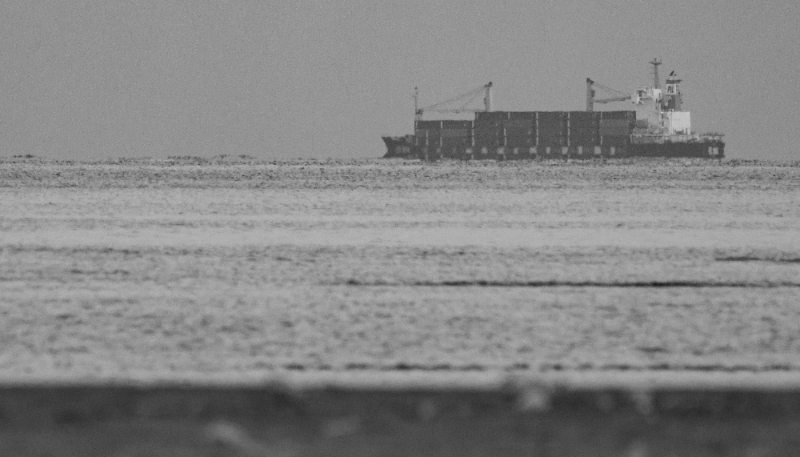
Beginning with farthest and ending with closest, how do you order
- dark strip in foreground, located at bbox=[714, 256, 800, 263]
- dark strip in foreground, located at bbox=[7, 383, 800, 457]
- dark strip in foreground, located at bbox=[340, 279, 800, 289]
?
dark strip in foreground, located at bbox=[714, 256, 800, 263] < dark strip in foreground, located at bbox=[340, 279, 800, 289] < dark strip in foreground, located at bbox=[7, 383, 800, 457]

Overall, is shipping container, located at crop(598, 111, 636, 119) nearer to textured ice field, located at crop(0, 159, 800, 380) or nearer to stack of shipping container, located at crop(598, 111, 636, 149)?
stack of shipping container, located at crop(598, 111, 636, 149)

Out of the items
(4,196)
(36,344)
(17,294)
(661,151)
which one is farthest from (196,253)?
(661,151)

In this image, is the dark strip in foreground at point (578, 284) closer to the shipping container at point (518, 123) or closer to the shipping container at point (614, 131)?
the shipping container at point (518, 123)

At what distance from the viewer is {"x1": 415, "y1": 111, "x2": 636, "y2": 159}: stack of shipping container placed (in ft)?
293

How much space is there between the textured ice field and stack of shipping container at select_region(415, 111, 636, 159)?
74.2m

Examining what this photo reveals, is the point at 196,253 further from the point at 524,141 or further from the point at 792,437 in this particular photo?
the point at 524,141

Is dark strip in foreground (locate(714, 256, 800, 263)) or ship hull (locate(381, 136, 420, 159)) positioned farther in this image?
ship hull (locate(381, 136, 420, 159))


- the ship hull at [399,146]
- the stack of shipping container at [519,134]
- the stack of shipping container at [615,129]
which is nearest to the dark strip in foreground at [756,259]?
the stack of shipping container at [519,134]

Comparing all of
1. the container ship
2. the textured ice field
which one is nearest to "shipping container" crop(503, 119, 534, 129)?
the container ship

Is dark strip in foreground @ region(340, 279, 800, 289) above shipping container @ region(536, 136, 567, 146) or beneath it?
above

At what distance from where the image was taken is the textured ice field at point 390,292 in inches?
177

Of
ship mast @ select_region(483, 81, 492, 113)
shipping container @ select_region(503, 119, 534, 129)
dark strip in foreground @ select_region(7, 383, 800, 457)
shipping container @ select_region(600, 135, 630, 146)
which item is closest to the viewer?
dark strip in foreground @ select_region(7, 383, 800, 457)

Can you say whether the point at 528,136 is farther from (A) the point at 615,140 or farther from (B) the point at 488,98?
(B) the point at 488,98

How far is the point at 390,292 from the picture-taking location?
6672 millimetres
